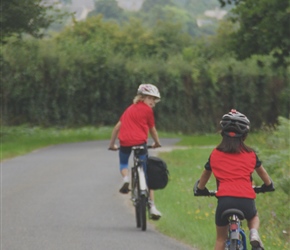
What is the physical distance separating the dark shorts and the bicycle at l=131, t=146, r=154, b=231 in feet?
16.9

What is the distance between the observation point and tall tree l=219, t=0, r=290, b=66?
3181cm

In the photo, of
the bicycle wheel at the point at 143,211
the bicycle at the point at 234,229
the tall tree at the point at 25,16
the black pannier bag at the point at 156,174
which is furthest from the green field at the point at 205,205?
the tall tree at the point at 25,16

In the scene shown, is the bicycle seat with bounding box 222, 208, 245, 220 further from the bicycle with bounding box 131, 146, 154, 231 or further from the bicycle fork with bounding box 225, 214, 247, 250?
the bicycle with bounding box 131, 146, 154, 231

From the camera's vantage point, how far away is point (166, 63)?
5319cm

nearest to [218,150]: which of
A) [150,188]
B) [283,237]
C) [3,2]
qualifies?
[283,237]

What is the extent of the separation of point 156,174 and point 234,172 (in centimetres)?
570

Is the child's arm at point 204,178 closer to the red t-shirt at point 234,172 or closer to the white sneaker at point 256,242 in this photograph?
the red t-shirt at point 234,172

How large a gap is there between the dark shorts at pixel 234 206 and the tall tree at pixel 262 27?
23.1 metres

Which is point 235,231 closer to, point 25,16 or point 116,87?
point 25,16

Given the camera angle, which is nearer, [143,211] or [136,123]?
[143,211]

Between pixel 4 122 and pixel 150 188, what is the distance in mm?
33720

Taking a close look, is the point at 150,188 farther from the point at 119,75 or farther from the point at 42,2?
the point at 119,75

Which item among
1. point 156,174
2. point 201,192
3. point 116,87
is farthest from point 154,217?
point 116,87

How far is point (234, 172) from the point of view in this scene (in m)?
8.01
